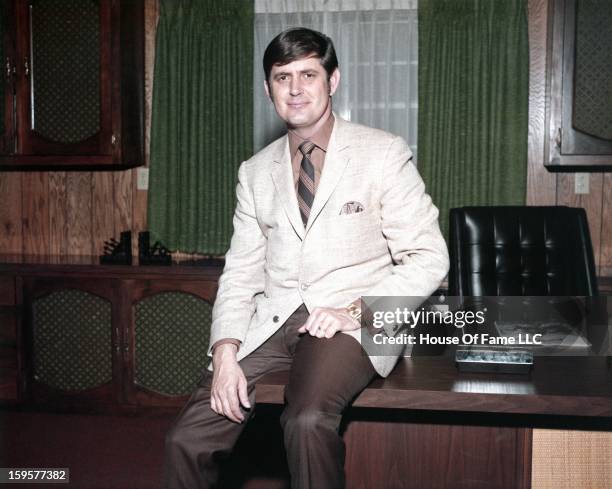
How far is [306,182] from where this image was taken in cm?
194

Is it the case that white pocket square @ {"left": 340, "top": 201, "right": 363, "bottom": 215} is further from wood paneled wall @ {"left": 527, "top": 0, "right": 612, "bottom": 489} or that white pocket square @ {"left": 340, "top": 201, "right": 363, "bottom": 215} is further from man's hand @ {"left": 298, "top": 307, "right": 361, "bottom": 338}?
wood paneled wall @ {"left": 527, "top": 0, "right": 612, "bottom": 489}

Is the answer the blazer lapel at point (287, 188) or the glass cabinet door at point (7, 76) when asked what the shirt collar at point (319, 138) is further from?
the glass cabinet door at point (7, 76)

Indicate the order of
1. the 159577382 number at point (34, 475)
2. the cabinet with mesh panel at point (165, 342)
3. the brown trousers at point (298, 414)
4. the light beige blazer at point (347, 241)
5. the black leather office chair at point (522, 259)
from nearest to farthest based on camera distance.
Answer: the brown trousers at point (298, 414) → the light beige blazer at point (347, 241) → the black leather office chair at point (522, 259) → the 159577382 number at point (34, 475) → the cabinet with mesh panel at point (165, 342)

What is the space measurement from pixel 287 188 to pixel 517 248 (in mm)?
1031

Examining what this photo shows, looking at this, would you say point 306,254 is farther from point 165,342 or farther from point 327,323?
point 165,342

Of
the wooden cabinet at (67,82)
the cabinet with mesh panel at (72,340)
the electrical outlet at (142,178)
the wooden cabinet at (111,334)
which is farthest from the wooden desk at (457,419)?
the electrical outlet at (142,178)

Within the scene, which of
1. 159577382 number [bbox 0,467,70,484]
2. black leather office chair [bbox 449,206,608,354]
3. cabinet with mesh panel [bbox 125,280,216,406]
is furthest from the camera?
cabinet with mesh panel [bbox 125,280,216,406]

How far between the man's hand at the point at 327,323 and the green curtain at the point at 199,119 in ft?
6.15

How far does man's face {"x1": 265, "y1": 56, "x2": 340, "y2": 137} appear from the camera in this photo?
1.89m

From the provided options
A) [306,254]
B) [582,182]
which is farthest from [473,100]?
[306,254]

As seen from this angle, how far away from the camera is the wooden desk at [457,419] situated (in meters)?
1.47

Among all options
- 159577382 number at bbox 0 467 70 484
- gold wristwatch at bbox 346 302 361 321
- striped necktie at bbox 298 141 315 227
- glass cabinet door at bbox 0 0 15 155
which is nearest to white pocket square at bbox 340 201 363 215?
striped necktie at bbox 298 141 315 227

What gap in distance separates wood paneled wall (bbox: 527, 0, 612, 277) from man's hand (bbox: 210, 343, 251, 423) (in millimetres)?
2149

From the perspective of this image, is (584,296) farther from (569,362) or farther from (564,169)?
(564,169)
